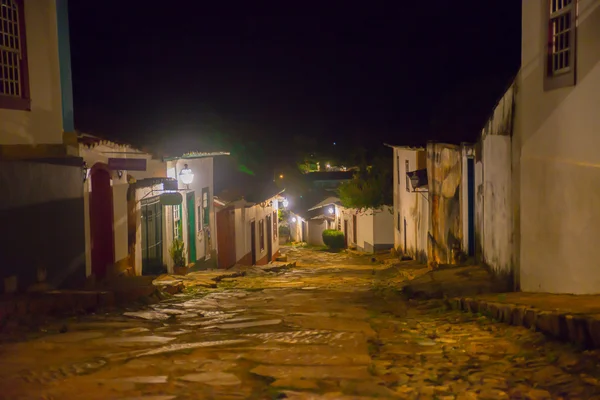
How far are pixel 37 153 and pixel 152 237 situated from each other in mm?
7290

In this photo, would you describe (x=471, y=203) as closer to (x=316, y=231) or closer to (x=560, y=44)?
(x=560, y=44)

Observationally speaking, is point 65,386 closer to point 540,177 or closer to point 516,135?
point 540,177

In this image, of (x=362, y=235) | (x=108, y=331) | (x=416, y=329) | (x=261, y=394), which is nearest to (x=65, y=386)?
(x=261, y=394)

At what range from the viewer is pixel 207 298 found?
12266 mm

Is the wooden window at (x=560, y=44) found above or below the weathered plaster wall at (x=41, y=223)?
above

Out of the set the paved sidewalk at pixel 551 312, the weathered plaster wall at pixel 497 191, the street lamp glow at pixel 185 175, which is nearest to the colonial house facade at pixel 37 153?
the street lamp glow at pixel 185 175

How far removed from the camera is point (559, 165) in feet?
27.3

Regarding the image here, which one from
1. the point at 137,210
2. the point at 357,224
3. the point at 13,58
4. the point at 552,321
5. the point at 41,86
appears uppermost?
the point at 13,58

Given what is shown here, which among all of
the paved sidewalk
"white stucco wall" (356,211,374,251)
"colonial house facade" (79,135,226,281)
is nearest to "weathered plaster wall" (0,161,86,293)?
"colonial house facade" (79,135,226,281)

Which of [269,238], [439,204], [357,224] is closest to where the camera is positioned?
[439,204]

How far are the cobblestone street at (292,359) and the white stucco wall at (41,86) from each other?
3.50 m

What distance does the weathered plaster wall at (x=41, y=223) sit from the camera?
9617 millimetres

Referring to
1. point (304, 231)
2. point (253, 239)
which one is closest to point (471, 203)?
point (253, 239)

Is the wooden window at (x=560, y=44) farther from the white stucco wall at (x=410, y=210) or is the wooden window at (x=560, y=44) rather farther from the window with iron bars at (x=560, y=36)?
the white stucco wall at (x=410, y=210)
